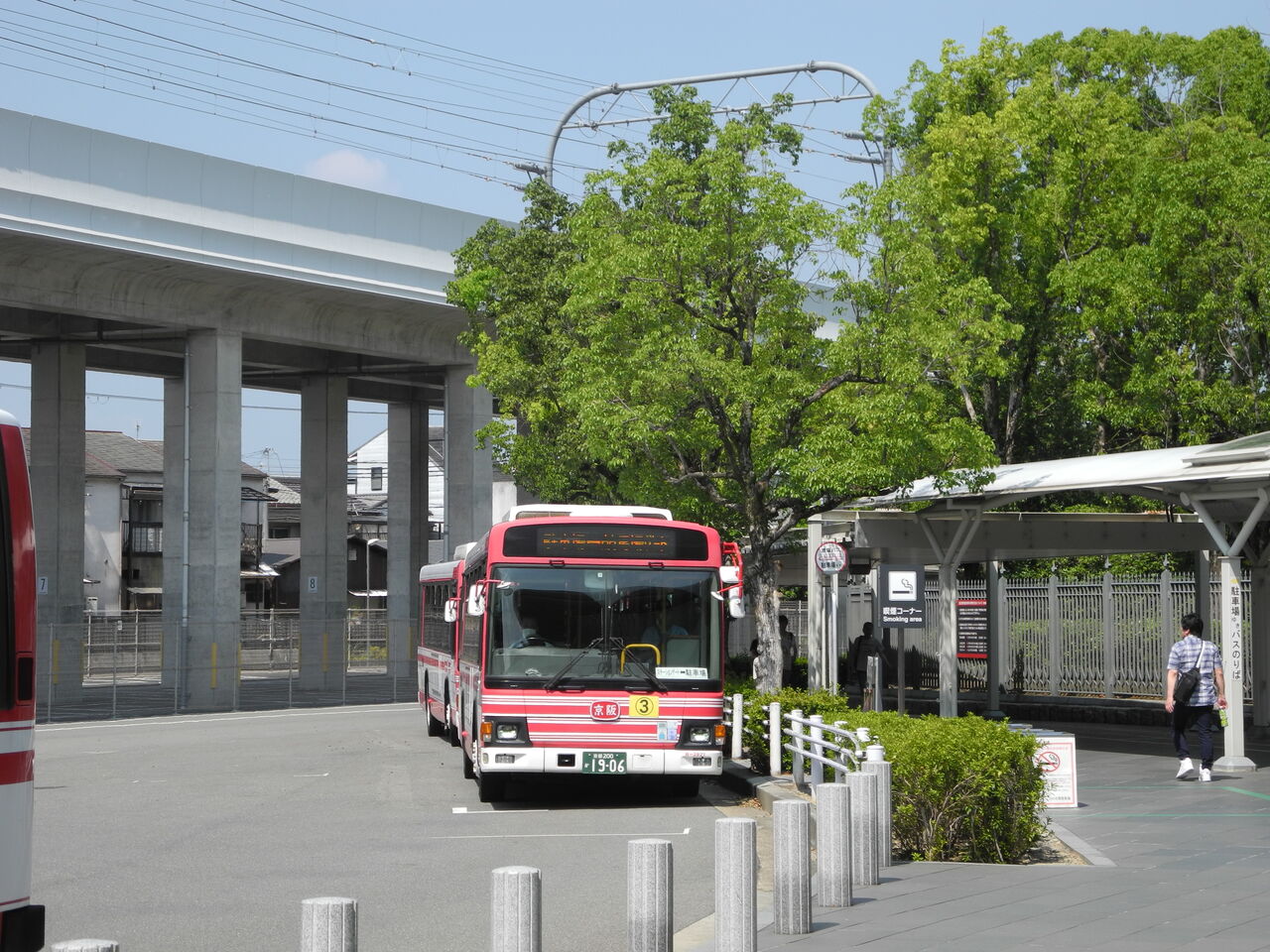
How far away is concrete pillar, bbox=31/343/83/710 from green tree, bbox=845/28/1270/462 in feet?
67.6

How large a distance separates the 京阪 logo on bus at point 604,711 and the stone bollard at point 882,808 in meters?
5.23

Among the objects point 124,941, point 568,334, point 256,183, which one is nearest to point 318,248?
point 256,183

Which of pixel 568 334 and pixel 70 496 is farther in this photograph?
pixel 70 496

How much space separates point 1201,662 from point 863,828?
821 centimetres

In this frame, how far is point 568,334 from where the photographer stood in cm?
2845

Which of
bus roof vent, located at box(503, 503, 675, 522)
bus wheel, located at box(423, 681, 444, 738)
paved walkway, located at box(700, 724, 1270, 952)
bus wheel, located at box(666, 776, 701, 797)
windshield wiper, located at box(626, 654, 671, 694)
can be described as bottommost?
bus wheel, located at box(423, 681, 444, 738)

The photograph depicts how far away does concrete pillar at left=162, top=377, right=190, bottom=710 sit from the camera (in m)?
34.3

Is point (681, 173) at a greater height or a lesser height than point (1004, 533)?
greater

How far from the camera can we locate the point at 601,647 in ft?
53.0

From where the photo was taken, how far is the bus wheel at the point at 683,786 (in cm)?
→ 1707

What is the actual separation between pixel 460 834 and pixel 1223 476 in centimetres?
921

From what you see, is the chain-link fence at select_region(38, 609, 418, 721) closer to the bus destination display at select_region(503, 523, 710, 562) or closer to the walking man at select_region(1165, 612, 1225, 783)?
the bus destination display at select_region(503, 523, 710, 562)

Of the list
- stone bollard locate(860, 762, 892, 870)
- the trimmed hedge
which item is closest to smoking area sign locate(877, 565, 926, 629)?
the trimmed hedge

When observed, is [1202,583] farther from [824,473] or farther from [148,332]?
[148,332]
